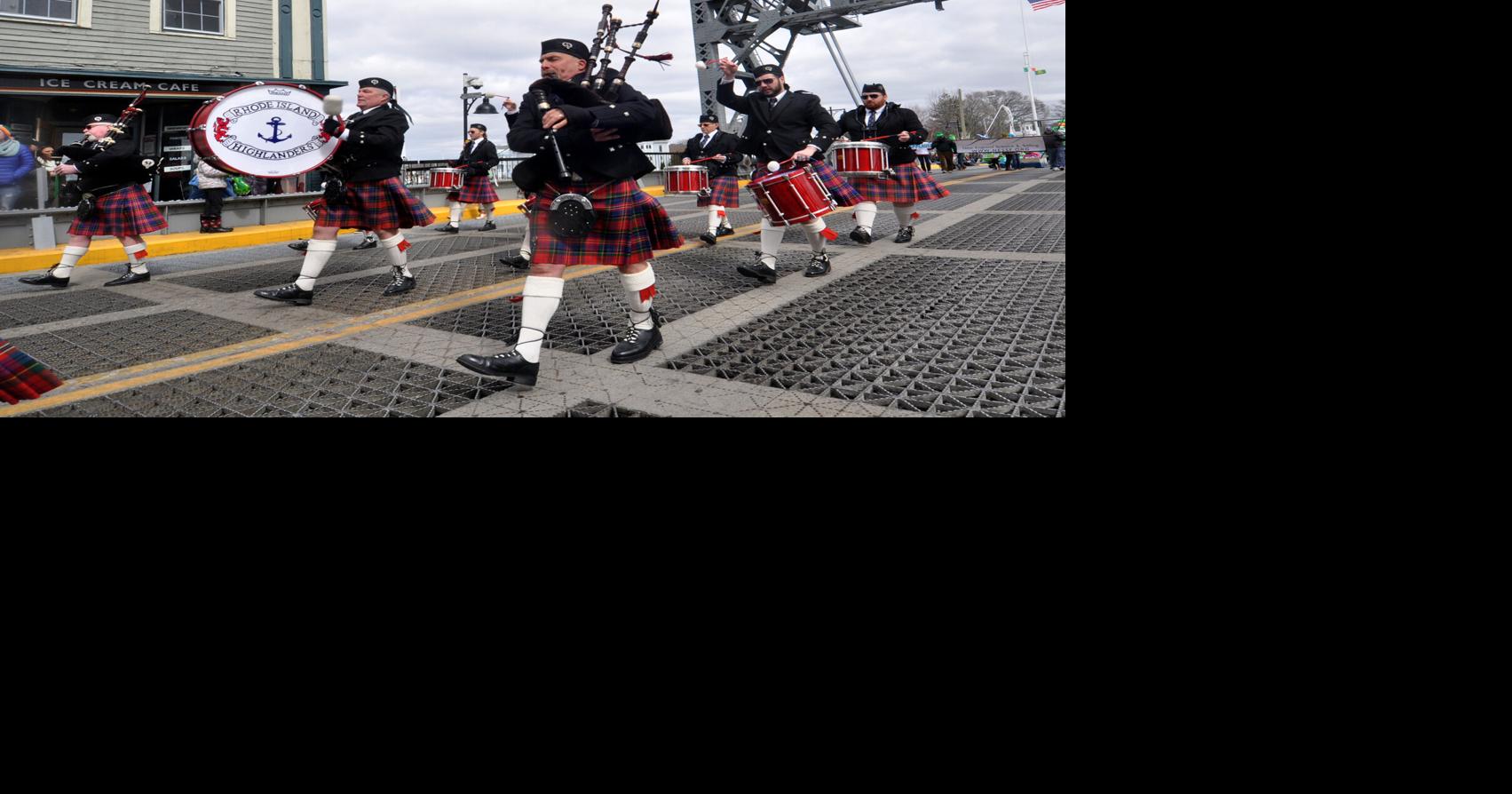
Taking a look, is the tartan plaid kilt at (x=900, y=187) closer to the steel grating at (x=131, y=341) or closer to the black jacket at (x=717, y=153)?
the black jacket at (x=717, y=153)

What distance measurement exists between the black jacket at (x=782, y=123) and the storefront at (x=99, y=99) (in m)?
2.10

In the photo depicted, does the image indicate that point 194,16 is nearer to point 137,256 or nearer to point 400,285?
point 400,285

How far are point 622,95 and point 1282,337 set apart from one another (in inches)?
84.7

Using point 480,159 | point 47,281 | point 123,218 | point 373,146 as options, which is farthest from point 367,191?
point 480,159

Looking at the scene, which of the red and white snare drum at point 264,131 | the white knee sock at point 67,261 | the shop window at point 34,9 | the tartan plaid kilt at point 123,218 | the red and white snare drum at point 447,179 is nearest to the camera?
the shop window at point 34,9

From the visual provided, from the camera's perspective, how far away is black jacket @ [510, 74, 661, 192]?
2.39 meters

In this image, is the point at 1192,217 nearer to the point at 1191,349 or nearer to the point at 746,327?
the point at 1191,349

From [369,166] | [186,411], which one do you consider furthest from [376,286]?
[186,411]

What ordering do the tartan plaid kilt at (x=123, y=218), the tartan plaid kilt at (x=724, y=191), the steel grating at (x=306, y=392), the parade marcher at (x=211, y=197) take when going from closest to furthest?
the steel grating at (x=306, y=392) < the tartan plaid kilt at (x=123, y=218) < the parade marcher at (x=211, y=197) < the tartan plaid kilt at (x=724, y=191)

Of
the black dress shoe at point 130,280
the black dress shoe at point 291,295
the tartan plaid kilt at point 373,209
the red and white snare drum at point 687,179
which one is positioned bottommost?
the black dress shoe at point 291,295

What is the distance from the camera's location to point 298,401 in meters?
2.26

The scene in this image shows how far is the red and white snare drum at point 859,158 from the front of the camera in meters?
4.95

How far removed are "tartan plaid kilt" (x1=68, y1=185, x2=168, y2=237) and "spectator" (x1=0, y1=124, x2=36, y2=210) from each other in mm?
581

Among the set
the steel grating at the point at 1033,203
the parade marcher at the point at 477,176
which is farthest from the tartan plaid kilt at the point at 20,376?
the steel grating at the point at 1033,203
